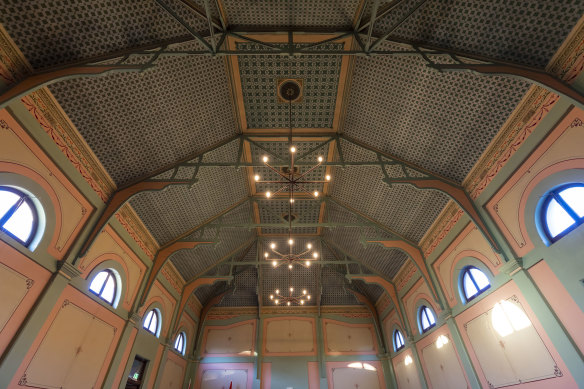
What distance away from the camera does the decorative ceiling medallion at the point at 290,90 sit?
8305 mm

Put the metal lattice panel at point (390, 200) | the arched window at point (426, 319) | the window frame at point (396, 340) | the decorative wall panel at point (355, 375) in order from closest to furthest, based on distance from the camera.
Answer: the metal lattice panel at point (390, 200) → the arched window at point (426, 319) → the window frame at point (396, 340) → the decorative wall panel at point (355, 375)

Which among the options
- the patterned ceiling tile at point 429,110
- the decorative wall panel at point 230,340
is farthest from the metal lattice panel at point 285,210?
the decorative wall panel at point 230,340

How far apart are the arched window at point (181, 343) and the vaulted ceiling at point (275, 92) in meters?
4.22

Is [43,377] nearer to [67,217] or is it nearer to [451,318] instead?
[67,217]

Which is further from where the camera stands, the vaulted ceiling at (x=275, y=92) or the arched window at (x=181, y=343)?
the arched window at (x=181, y=343)

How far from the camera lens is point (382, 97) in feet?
26.1

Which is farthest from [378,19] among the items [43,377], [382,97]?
[43,377]

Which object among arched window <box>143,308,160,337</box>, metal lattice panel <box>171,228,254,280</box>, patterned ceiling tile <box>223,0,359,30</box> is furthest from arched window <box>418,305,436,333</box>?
arched window <box>143,308,160,337</box>

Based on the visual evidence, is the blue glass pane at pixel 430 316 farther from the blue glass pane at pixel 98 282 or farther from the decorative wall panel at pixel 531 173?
the blue glass pane at pixel 98 282

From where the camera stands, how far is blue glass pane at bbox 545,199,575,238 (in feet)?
17.7

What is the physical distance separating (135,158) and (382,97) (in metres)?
7.19

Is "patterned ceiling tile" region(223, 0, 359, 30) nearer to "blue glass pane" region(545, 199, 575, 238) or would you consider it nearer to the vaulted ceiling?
the vaulted ceiling

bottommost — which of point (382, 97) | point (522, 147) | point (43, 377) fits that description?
point (43, 377)

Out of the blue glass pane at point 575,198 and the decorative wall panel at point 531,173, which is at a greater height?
the decorative wall panel at point 531,173
